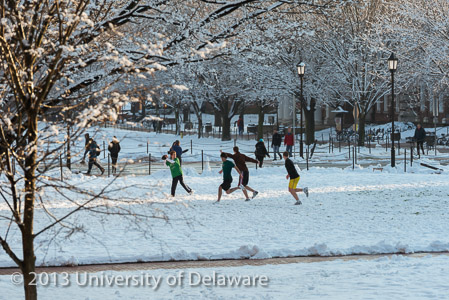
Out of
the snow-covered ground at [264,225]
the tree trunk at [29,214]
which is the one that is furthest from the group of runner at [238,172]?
the tree trunk at [29,214]

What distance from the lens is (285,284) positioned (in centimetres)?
957

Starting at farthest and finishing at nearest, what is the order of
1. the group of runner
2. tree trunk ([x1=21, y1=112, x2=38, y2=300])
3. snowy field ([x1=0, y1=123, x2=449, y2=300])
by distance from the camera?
the group of runner, snowy field ([x1=0, y1=123, x2=449, y2=300]), tree trunk ([x1=21, y1=112, x2=38, y2=300])

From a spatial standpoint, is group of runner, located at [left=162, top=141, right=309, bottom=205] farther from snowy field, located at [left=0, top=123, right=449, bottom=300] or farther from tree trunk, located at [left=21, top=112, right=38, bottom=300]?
tree trunk, located at [left=21, top=112, right=38, bottom=300]

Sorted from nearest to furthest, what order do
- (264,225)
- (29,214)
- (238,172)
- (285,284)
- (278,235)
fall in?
(29,214)
(285,284)
(278,235)
(264,225)
(238,172)

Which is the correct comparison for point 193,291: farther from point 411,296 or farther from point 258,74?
point 258,74

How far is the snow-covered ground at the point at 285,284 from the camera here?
898 cm

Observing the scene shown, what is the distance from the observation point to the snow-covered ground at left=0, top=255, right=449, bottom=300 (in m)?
8.98

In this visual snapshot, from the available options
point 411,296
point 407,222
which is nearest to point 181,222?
point 407,222

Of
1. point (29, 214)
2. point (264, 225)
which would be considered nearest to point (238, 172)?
point (264, 225)

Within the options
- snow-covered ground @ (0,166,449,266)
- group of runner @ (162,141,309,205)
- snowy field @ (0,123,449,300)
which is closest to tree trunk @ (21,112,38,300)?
snowy field @ (0,123,449,300)

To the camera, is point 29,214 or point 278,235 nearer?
point 29,214

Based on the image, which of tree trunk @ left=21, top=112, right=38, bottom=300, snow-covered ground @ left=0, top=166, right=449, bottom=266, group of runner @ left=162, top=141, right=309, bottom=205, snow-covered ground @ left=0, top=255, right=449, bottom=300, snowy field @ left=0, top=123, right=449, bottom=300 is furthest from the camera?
Answer: group of runner @ left=162, top=141, right=309, bottom=205

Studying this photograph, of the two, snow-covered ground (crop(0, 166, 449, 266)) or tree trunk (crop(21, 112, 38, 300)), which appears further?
snow-covered ground (crop(0, 166, 449, 266))

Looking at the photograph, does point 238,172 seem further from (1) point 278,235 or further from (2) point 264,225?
(1) point 278,235
